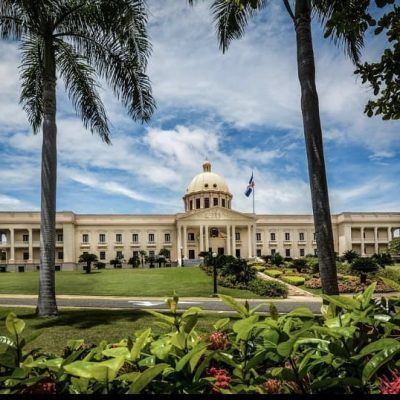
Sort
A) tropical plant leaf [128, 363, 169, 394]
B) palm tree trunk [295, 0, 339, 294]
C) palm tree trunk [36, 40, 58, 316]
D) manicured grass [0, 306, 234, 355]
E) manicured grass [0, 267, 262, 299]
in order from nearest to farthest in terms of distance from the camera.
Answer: tropical plant leaf [128, 363, 169, 394]
palm tree trunk [295, 0, 339, 294]
manicured grass [0, 306, 234, 355]
palm tree trunk [36, 40, 58, 316]
manicured grass [0, 267, 262, 299]

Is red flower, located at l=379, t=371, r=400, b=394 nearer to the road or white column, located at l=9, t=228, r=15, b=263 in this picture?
the road

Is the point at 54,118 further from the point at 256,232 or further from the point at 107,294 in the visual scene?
the point at 256,232

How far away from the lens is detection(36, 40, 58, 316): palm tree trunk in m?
12.4

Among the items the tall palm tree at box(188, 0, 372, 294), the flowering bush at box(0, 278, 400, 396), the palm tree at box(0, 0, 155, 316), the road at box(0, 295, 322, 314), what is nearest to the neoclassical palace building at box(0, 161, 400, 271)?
the road at box(0, 295, 322, 314)

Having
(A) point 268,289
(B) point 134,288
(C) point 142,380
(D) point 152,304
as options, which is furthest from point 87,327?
(B) point 134,288

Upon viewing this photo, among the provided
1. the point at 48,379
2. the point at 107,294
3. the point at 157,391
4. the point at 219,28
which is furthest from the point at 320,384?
the point at 107,294

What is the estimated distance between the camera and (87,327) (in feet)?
35.3

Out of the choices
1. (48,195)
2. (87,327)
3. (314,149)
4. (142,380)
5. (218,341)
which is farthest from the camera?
(48,195)

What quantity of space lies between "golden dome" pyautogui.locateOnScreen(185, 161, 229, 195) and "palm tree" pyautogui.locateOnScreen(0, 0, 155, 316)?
238 feet

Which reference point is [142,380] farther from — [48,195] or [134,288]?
[134,288]

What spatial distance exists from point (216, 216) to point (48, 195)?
67.3 metres

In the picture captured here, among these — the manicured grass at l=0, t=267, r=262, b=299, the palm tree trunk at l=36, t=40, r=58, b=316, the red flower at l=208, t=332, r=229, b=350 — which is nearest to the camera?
the red flower at l=208, t=332, r=229, b=350

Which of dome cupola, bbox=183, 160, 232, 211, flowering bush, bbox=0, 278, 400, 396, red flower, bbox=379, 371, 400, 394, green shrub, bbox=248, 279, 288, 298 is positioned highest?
dome cupola, bbox=183, 160, 232, 211

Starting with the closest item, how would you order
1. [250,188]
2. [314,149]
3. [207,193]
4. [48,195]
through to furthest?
[314,149] → [48,195] → [250,188] → [207,193]
